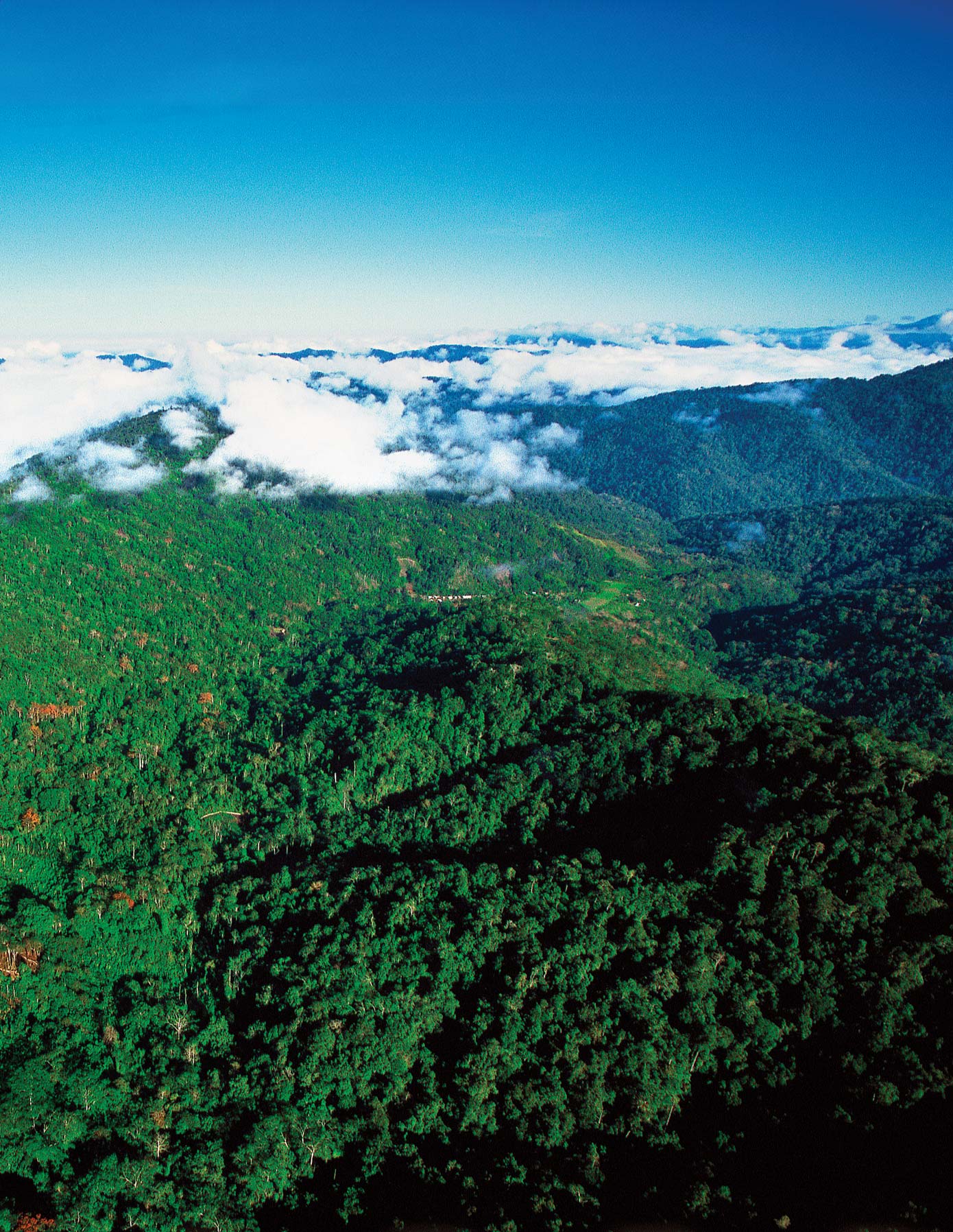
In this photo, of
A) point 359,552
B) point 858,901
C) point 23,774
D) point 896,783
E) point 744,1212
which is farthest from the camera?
point 359,552

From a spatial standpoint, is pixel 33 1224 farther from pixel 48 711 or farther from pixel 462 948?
pixel 48 711

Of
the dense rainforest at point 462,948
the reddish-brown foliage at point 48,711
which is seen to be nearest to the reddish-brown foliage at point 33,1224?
the dense rainforest at point 462,948

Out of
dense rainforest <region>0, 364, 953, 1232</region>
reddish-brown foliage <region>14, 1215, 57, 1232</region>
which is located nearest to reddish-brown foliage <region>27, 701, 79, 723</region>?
dense rainforest <region>0, 364, 953, 1232</region>

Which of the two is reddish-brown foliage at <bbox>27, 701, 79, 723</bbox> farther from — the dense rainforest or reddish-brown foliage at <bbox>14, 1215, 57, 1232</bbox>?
reddish-brown foliage at <bbox>14, 1215, 57, 1232</bbox>

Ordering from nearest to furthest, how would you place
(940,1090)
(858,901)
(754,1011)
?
(940,1090) < (754,1011) < (858,901)

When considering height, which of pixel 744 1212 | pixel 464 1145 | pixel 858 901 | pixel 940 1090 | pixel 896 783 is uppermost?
pixel 896 783

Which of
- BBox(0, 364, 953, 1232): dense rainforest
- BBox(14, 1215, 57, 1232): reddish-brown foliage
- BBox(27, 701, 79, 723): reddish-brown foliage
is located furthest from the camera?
BBox(27, 701, 79, 723): reddish-brown foliage

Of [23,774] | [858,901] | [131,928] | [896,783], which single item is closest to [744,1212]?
[858,901]

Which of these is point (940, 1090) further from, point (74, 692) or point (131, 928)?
point (74, 692)
